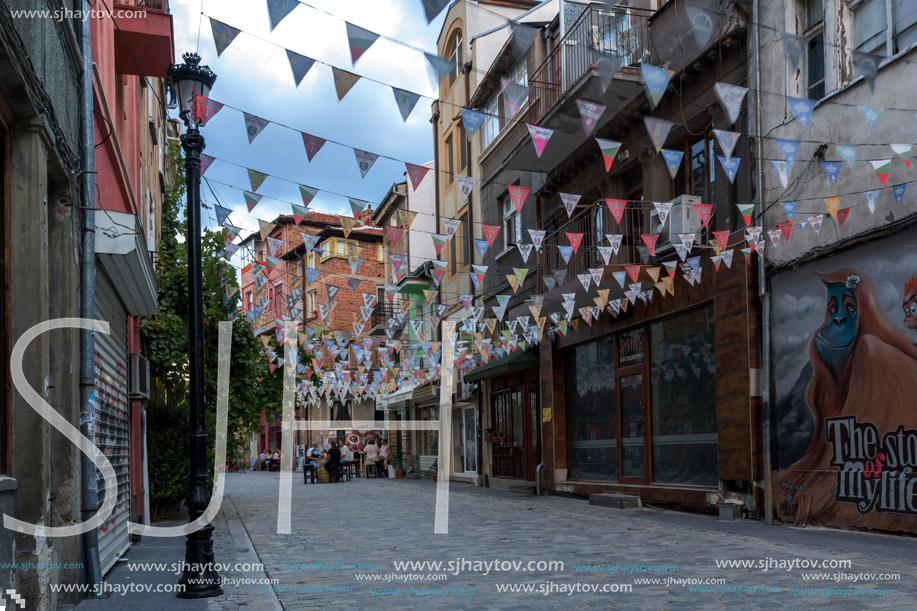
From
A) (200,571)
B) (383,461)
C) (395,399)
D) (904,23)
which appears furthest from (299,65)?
(395,399)

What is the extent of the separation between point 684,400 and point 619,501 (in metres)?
2.29

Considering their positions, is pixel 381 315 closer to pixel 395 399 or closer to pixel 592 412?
pixel 395 399

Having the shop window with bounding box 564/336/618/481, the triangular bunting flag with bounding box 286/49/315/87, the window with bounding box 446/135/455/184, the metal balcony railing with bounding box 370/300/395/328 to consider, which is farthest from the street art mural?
the metal balcony railing with bounding box 370/300/395/328

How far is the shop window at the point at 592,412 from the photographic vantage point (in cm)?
1809

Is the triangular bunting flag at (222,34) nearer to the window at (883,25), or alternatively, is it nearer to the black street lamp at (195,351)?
the black street lamp at (195,351)

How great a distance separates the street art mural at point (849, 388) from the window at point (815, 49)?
252cm

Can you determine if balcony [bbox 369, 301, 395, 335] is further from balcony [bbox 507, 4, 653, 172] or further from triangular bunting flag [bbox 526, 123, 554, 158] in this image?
triangular bunting flag [bbox 526, 123, 554, 158]

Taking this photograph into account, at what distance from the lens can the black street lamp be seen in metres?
7.52

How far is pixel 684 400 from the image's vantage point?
1531cm

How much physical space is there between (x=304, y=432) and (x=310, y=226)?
1465 cm

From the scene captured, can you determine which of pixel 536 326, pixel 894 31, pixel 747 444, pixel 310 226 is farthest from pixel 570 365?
pixel 310 226

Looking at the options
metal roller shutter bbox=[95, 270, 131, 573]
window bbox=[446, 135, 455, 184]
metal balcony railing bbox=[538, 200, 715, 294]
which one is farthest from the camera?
window bbox=[446, 135, 455, 184]

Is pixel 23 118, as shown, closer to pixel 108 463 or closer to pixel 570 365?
pixel 108 463

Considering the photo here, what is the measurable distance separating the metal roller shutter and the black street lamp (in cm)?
117
